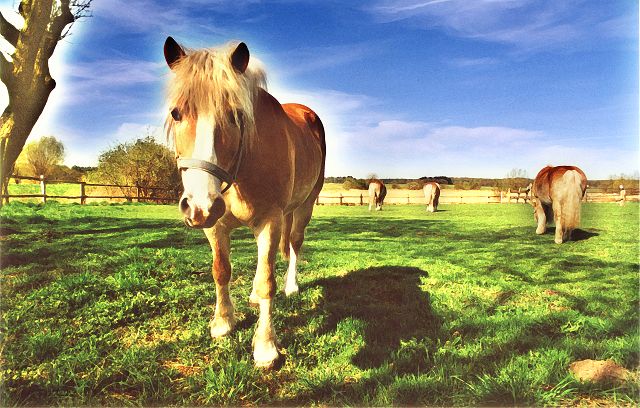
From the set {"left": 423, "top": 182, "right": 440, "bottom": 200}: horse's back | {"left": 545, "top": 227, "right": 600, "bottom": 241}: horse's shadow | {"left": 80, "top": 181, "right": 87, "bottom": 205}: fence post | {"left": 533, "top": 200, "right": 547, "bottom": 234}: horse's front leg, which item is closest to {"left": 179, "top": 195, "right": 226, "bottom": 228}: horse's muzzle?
{"left": 545, "top": 227, "right": 600, "bottom": 241}: horse's shadow

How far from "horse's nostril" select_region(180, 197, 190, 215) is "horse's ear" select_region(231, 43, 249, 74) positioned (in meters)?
1.05

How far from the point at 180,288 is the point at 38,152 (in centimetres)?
1384

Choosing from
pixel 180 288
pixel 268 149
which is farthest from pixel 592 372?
pixel 180 288

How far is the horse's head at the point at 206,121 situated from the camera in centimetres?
256

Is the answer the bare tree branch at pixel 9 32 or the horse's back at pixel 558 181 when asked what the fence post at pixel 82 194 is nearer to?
the bare tree branch at pixel 9 32

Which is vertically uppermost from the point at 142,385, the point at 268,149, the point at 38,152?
the point at 38,152

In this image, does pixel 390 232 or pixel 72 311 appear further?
pixel 390 232

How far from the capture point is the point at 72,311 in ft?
13.9

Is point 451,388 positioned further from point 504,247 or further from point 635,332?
point 504,247

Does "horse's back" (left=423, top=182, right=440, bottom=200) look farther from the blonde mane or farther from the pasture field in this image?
the blonde mane

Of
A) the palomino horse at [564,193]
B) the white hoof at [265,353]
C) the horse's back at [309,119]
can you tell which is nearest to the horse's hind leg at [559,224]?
the palomino horse at [564,193]

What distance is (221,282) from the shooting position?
380 centimetres

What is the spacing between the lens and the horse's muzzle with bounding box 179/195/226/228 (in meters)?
2.53

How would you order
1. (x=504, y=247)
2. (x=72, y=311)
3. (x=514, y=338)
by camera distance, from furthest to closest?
(x=504, y=247) → (x=72, y=311) → (x=514, y=338)
